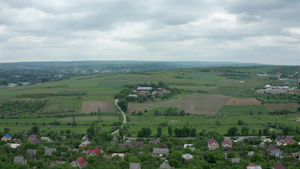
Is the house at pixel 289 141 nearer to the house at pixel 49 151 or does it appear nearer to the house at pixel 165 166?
the house at pixel 165 166

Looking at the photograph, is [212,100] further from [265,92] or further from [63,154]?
[63,154]

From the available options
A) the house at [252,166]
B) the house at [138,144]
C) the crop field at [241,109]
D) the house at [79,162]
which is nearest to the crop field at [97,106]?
the house at [138,144]

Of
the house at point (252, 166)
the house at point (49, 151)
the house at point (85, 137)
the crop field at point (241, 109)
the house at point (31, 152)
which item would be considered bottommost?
the house at point (85, 137)

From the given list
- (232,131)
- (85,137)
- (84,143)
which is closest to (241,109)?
(232,131)

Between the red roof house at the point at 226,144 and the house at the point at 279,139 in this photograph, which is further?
the house at the point at 279,139

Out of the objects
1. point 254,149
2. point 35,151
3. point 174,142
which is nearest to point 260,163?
point 254,149

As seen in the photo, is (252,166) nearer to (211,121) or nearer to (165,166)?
(165,166)

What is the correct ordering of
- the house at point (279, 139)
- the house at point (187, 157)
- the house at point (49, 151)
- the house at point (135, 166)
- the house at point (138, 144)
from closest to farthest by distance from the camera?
the house at point (135, 166) < the house at point (187, 157) < the house at point (49, 151) < the house at point (138, 144) < the house at point (279, 139)
